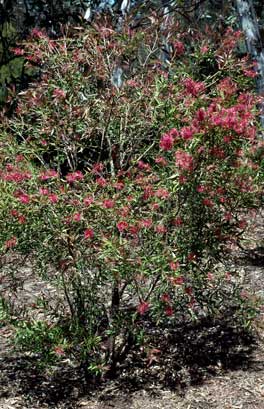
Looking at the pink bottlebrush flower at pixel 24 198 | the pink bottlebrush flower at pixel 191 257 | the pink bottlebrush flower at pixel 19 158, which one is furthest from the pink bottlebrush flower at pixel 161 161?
the pink bottlebrush flower at pixel 19 158

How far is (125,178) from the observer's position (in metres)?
4.15

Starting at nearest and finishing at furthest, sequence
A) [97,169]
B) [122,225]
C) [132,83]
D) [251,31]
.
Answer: [122,225], [97,169], [132,83], [251,31]

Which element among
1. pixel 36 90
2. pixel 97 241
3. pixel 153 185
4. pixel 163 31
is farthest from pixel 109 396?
pixel 163 31

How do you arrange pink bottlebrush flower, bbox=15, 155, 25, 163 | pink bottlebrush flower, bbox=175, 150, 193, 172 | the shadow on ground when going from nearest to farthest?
1. pink bottlebrush flower, bbox=175, 150, 193, 172
2. pink bottlebrush flower, bbox=15, 155, 25, 163
3. the shadow on ground

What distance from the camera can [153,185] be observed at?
3973 mm

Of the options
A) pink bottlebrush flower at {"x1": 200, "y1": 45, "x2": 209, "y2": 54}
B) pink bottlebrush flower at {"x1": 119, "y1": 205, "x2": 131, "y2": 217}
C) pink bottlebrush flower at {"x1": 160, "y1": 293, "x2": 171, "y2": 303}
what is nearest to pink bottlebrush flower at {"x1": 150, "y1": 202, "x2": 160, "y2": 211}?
pink bottlebrush flower at {"x1": 119, "y1": 205, "x2": 131, "y2": 217}

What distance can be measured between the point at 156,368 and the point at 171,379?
0.55 ft

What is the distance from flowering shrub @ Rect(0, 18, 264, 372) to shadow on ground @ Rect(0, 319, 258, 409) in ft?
0.60

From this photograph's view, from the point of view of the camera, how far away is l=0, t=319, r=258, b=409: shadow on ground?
4629 millimetres

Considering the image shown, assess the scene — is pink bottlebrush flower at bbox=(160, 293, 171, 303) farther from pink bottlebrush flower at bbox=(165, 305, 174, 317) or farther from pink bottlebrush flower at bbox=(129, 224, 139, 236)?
pink bottlebrush flower at bbox=(129, 224, 139, 236)

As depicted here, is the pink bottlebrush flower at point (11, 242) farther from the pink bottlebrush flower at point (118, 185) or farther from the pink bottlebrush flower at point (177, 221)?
the pink bottlebrush flower at point (177, 221)

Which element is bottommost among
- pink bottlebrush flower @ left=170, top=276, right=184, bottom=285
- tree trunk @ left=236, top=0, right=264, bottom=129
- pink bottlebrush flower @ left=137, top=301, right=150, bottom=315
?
pink bottlebrush flower @ left=137, top=301, right=150, bottom=315

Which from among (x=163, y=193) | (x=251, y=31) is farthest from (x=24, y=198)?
(x=251, y=31)

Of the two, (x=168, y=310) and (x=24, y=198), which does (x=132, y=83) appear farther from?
(x=168, y=310)
